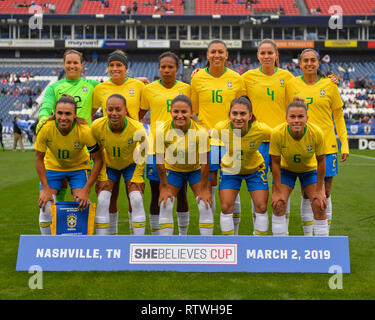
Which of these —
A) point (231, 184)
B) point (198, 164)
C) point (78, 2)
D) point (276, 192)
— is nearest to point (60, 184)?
point (198, 164)

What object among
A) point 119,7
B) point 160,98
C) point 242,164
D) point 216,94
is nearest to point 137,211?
point 242,164

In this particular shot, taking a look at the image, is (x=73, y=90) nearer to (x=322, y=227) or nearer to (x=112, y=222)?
(x=112, y=222)

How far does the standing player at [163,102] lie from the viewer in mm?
5211

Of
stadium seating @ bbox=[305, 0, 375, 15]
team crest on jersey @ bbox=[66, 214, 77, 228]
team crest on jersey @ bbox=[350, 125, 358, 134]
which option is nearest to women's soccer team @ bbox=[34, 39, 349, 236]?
team crest on jersey @ bbox=[66, 214, 77, 228]

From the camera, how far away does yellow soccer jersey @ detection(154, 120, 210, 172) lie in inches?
190

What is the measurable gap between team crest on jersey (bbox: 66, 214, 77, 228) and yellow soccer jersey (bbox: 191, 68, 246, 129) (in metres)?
1.71

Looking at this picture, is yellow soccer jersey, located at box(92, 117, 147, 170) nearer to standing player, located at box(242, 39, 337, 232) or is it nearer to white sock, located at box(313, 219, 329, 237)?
standing player, located at box(242, 39, 337, 232)

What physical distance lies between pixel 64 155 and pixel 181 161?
123 centimetres

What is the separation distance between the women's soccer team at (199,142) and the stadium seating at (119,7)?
4212cm

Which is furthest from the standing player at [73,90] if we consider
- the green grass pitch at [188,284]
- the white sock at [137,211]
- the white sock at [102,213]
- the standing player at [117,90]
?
the green grass pitch at [188,284]

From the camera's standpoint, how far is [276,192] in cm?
476

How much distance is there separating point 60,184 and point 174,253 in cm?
170

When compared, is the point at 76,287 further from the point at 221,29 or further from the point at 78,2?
the point at 78,2
